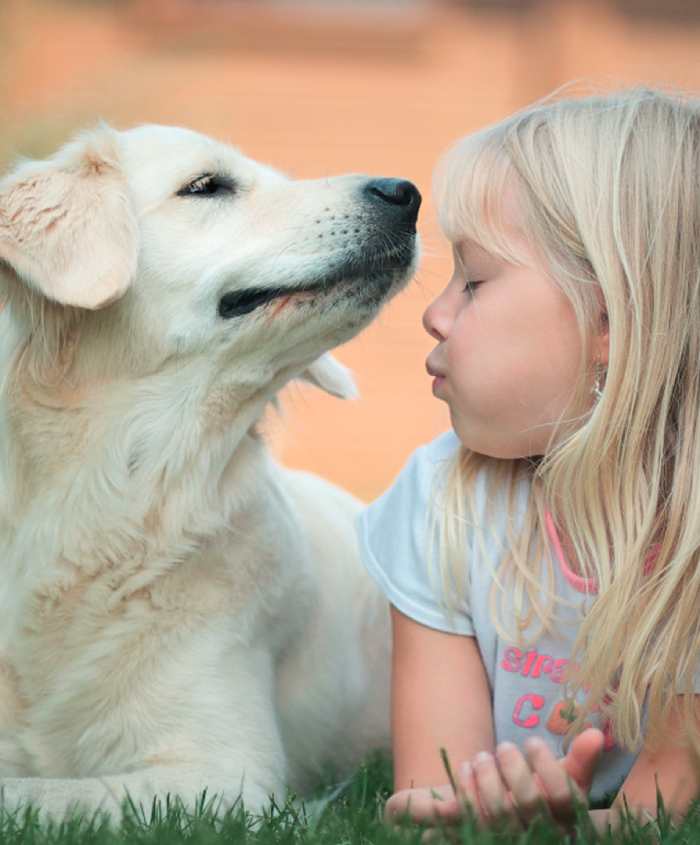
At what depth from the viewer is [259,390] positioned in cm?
296

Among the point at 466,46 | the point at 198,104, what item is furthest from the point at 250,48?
the point at 466,46

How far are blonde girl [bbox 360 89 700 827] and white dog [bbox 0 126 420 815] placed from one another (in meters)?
0.29

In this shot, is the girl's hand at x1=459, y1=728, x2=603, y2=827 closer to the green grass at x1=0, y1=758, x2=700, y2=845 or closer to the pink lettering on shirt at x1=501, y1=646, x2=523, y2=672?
the green grass at x1=0, y1=758, x2=700, y2=845

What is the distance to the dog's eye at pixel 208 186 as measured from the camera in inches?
118

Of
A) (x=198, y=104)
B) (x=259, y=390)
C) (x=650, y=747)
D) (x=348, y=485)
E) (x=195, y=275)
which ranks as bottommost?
(x=348, y=485)

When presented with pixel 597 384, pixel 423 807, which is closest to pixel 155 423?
Result: pixel 597 384

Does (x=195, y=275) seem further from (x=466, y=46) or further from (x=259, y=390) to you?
(x=466, y=46)

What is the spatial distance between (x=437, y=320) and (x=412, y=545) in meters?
0.47

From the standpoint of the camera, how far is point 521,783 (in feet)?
7.22

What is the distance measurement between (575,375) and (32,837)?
1.28 m

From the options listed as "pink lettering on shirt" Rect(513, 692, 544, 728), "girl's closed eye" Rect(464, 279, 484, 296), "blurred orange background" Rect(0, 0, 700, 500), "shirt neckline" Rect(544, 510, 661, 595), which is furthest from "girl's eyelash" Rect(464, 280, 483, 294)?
"blurred orange background" Rect(0, 0, 700, 500)

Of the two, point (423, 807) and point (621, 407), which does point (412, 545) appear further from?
point (423, 807)

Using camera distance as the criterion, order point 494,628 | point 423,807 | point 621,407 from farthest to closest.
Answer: point 494,628 → point 621,407 → point 423,807

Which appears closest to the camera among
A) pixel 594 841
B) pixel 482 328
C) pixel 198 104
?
pixel 594 841
